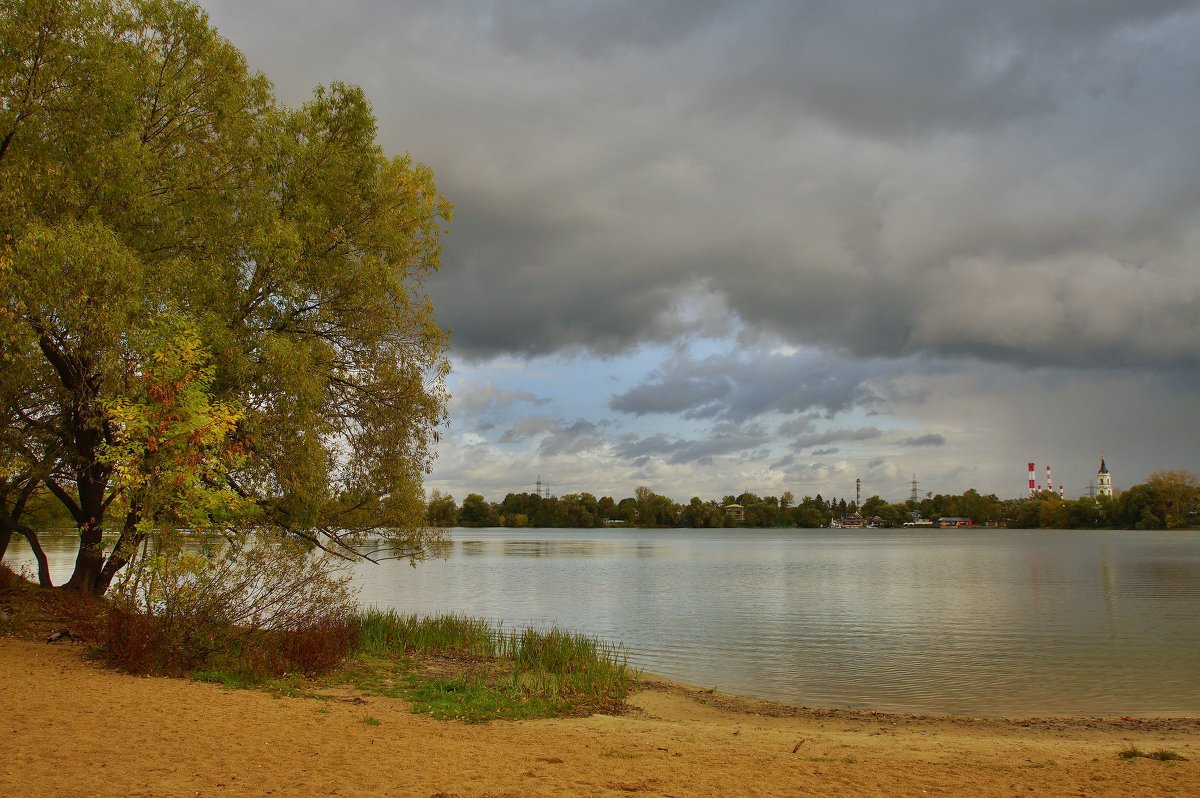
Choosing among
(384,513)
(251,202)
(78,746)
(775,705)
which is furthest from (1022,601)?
(78,746)

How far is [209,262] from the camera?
54.2 feet

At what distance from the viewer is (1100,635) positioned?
1052 inches

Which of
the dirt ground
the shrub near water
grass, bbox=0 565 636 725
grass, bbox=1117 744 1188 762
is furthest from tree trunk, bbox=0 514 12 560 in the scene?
grass, bbox=1117 744 1188 762

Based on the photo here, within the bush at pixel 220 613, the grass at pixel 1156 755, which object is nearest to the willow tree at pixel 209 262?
the bush at pixel 220 613

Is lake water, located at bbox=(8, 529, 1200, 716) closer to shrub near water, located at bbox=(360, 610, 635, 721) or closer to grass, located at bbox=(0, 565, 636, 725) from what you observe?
shrub near water, located at bbox=(360, 610, 635, 721)

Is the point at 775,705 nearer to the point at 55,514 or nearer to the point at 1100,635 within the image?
the point at 1100,635

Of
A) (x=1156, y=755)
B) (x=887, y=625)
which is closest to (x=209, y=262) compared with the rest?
(x=1156, y=755)

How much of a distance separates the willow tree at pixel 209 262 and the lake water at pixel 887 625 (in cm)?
511

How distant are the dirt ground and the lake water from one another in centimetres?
481

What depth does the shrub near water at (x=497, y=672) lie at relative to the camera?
1357 cm

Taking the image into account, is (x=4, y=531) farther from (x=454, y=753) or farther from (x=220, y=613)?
(x=454, y=753)

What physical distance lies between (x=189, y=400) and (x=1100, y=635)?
27637 millimetres

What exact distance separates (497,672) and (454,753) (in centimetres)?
771

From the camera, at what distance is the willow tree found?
1426 centimetres
